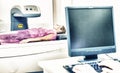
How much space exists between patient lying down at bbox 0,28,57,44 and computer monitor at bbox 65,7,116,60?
13.5 inches

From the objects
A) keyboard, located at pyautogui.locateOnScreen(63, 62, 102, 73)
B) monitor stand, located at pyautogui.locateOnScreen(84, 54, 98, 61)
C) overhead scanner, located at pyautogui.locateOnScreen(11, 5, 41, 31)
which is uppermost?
overhead scanner, located at pyautogui.locateOnScreen(11, 5, 41, 31)

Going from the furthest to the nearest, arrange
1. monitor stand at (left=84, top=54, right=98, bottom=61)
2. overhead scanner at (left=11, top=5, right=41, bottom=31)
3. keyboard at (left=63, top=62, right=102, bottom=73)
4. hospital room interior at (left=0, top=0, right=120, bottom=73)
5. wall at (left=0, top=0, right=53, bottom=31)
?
wall at (left=0, top=0, right=53, bottom=31), overhead scanner at (left=11, top=5, right=41, bottom=31), monitor stand at (left=84, top=54, right=98, bottom=61), hospital room interior at (left=0, top=0, right=120, bottom=73), keyboard at (left=63, top=62, right=102, bottom=73)

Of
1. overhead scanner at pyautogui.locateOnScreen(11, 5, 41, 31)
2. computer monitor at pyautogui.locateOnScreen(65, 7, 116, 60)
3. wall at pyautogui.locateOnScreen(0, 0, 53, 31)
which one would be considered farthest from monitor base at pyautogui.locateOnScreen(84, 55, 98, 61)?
wall at pyautogui.locateOnScreen(0, 0, 53, 31)

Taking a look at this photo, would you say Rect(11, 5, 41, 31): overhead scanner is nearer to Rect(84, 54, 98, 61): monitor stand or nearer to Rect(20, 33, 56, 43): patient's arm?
Rect(20, 33, 56, 43): patient's arm

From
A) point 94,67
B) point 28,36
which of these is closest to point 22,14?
point 28,36

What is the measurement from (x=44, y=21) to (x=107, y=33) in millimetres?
1987

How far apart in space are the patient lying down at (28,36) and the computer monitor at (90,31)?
34 centimetres

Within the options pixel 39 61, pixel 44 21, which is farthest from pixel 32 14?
pixel 44 21

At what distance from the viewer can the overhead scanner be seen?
2.28 m

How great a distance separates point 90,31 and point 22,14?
102 centimetres

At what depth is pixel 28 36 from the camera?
181 cm

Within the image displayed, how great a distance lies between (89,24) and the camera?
5.19 feet

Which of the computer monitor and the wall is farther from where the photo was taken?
the wall

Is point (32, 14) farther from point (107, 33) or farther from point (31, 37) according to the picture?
point (107, 33)
